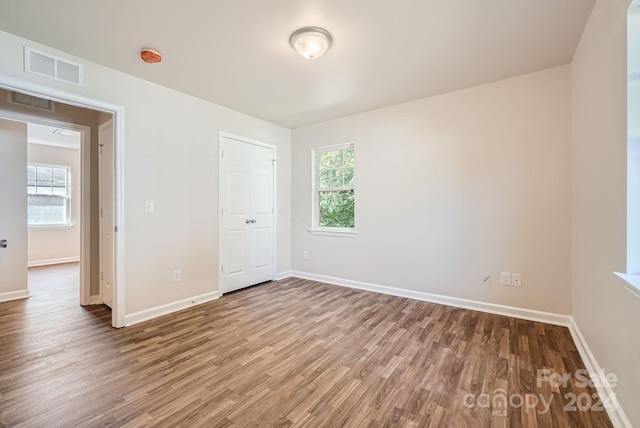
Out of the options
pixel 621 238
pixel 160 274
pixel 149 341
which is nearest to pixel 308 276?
pixel 160 274

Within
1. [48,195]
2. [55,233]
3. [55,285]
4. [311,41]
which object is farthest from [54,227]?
[311,41]

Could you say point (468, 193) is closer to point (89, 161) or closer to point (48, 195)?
point (89, 161)

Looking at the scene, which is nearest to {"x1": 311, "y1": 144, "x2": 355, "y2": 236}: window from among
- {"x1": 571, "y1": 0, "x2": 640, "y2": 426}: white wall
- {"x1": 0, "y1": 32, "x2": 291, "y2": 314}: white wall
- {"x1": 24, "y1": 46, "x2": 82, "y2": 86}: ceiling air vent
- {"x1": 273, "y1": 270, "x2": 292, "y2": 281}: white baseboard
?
{"x1": 273, "y1": 270, "x2": 292, "y2": 281}: white baseboard

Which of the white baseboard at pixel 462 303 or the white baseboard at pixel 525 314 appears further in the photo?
the white baseboard at pixel 462 303

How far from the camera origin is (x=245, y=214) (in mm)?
4004

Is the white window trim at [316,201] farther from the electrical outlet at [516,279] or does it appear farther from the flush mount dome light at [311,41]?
the electrical outlet at [516,279]

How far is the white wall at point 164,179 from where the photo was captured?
2734mm

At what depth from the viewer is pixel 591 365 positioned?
1.86 m

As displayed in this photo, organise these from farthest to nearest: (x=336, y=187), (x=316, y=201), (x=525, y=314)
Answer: (x=316, y=201)
(x=336, y=187)
(x=525, y=314)

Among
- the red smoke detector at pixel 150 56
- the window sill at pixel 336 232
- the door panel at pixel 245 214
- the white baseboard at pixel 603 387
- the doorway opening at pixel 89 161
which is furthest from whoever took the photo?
the window sill at pixel 336 232

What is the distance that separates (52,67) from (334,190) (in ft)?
10.9

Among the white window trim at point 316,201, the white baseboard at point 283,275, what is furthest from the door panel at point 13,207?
the white window trim at point 316,201

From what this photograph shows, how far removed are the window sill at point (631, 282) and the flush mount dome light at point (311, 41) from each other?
7.76ft

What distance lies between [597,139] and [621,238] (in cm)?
82
